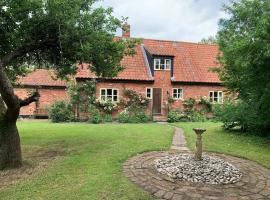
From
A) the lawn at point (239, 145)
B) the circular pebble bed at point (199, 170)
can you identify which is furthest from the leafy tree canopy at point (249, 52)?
the circular pebble bed at point (199, 170)

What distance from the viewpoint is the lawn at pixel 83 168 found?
6.78 meters

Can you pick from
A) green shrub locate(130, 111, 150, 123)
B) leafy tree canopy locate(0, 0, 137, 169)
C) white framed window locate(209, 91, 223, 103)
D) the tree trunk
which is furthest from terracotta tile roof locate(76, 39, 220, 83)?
the tree trunk

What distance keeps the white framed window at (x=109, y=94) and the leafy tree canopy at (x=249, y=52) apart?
1135 cm

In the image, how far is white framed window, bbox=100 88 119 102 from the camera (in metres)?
26.4

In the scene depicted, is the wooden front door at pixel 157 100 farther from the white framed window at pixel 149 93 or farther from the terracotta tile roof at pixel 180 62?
the terracotta tile roof at pixel 180 62

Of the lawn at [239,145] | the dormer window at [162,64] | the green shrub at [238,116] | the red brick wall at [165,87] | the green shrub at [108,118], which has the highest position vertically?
the dormer window at [162,64]

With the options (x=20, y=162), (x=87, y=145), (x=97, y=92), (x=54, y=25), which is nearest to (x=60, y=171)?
(x=20, y=162)

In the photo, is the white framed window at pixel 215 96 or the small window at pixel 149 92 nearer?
the small window at pixel 149 92

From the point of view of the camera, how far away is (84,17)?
406 inches

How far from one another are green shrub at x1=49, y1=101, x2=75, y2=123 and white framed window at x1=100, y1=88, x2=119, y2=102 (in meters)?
3.08

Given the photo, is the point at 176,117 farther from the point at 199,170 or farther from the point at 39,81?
the point at 199,170

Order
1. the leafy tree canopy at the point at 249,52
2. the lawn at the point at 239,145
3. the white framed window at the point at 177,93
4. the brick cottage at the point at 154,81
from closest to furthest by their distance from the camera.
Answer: the lawn at the point at 239,145 → the leafy tree canopy at the point at 249,52 → the brick cottage at the point at 154,81 → the white framed window at the point at 177,93

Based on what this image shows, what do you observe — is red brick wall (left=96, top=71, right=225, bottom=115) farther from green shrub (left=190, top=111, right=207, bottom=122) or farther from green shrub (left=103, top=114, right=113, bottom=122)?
green shrub (left=103, top=114, right=113, bottom=122)

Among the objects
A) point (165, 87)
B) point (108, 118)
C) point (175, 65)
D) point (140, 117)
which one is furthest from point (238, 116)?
point (175, 65)
